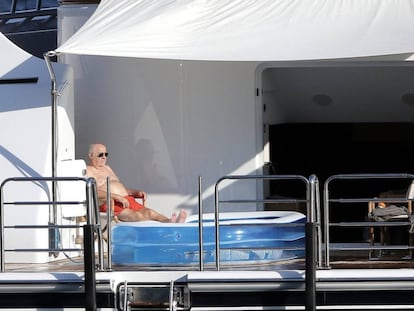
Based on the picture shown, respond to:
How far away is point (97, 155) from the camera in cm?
779

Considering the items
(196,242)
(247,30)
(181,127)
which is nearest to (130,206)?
(181,127)

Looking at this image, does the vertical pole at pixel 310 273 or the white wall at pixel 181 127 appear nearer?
Result: the vertical pole at pixel 310 273

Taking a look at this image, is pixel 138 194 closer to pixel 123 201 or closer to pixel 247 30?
pixel 123 201

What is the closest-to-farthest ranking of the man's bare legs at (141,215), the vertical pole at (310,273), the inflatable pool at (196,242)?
the vertical pole at (310,273), the inflatable pool at (196,242), the man's bare legs at (141,215)

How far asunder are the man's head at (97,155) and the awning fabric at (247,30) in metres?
1.03

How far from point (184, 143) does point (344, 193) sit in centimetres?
322

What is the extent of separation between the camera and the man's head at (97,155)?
25.6 ft

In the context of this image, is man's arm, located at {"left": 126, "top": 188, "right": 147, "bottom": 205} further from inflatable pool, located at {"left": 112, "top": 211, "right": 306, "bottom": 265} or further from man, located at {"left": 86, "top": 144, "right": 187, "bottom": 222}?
inflatable pool, located at {"left": 112, "top": 211, "right": 306, "bottom": 265}

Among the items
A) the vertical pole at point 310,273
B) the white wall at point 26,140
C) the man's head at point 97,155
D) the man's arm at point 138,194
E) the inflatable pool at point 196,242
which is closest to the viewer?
the vertical pole at point 310,273

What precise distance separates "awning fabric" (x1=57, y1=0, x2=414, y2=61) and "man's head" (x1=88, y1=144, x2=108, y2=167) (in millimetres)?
1030

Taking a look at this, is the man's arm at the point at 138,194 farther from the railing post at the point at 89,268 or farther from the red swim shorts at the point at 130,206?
the railing post at the point at 89,268

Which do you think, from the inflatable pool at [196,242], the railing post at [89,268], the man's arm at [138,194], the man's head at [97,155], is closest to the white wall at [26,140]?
the man's head at [97,155]

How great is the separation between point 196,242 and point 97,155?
4.97 feet

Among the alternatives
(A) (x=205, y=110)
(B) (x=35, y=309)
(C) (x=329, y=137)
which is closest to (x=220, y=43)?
(A) (x=205, y=110)
